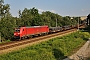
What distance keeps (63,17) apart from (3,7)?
71471mm

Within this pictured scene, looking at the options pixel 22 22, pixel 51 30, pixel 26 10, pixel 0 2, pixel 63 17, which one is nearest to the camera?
pixel 0 2

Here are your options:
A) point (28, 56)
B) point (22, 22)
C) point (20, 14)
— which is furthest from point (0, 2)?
point (20, 14)

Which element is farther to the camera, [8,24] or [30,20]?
[30,20]

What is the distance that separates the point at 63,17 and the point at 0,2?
2888 inches

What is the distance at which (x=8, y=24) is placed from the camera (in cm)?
4381

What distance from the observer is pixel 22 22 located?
246 ft

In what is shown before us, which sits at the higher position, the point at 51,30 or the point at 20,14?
the point at 20,14

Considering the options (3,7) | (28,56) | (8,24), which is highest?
(3,7)

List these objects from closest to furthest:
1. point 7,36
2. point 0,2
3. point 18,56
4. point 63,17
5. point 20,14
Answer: point 18,56 → point 7,36 → point 0,2 → point 20,14 → point 63,17

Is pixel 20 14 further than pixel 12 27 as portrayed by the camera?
Yes

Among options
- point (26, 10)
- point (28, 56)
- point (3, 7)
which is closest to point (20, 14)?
point (26, 10)

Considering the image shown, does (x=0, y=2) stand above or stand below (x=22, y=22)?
above

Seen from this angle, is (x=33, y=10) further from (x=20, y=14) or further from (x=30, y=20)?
(x=30, y=20)

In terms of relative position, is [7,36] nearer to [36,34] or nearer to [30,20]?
[36,34]
